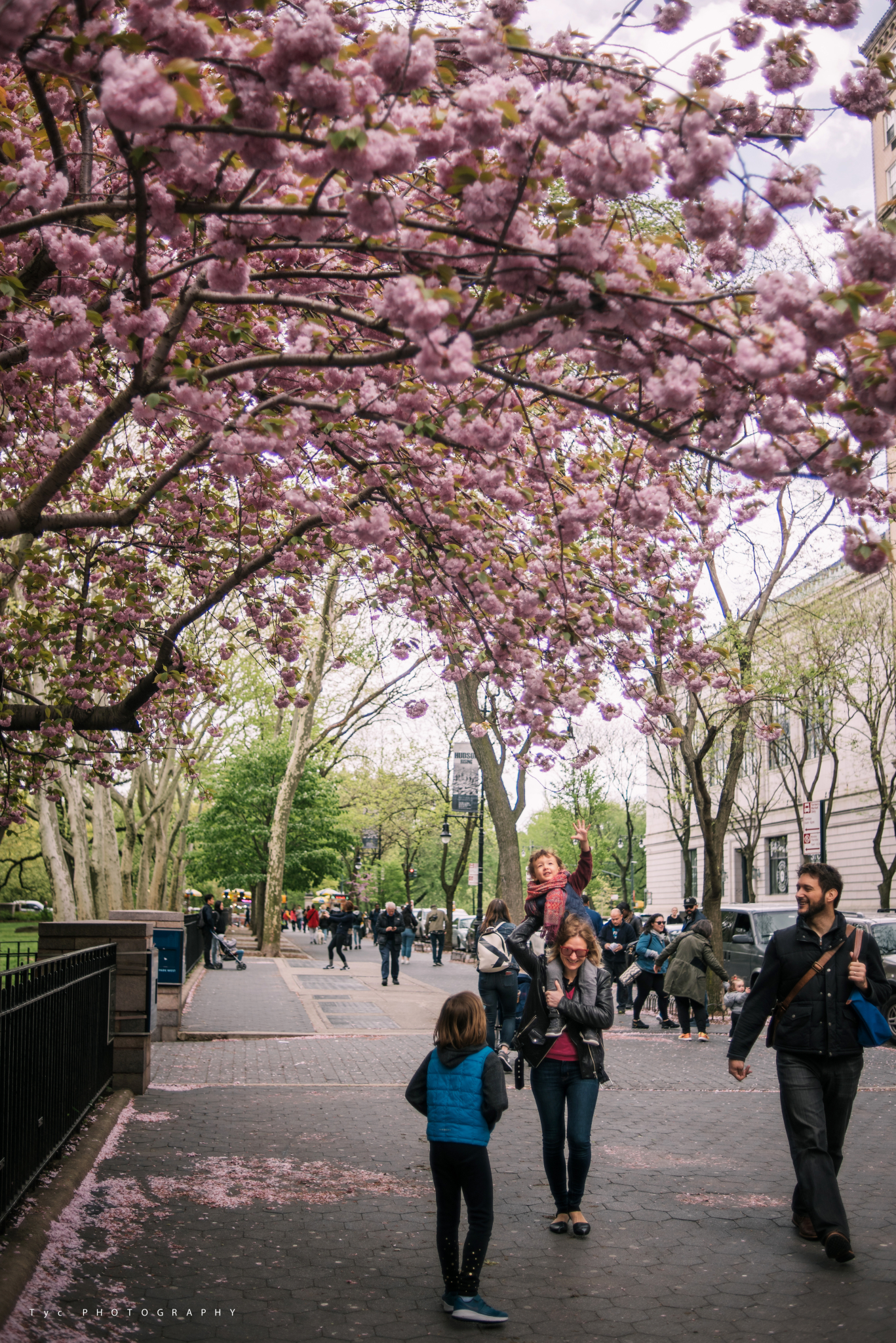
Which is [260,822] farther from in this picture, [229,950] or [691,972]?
[691,972]

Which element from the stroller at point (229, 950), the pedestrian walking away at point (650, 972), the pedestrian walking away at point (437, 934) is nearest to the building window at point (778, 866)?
the pedestrian walking away at point (437, 934)

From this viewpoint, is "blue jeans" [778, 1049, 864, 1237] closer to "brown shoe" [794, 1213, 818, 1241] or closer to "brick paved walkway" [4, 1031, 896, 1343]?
"brown shoe" [794, 1213, 818, 1241]

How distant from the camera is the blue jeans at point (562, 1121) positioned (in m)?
6.44

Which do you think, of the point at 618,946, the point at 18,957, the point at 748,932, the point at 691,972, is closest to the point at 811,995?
the point at 18,957

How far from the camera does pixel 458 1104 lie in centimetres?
522

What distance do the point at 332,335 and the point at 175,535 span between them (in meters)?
5.30

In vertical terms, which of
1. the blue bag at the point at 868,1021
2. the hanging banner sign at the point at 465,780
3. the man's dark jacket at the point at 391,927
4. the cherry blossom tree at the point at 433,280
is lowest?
the man's dark jacket at the point at 391,927

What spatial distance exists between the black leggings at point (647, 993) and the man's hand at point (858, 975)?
12.2 meters

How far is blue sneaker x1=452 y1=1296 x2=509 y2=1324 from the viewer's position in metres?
5.00

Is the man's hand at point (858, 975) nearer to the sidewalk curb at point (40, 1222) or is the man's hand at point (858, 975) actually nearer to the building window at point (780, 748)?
the sidewalk curb at point (40, 1222)

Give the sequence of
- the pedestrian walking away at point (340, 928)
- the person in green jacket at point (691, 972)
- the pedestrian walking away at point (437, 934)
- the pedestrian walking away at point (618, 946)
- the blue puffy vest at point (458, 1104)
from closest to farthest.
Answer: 1. the blue puffy vest at point (458, 1104)
2. the person in green jacket at point (691, 972)
3. the pedestrian walking away at point (618, 946)
4. the pedestrian walking away at point (340, 928)
5. the pedestrian walking away at point (437, 934)

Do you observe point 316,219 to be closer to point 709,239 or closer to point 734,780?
point 709,239

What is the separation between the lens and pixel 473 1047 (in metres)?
5.35

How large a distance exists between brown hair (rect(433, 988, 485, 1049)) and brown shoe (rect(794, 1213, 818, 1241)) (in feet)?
8.02
